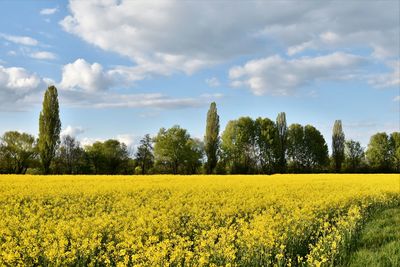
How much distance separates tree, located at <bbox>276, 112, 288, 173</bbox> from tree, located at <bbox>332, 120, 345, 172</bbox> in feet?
39.3

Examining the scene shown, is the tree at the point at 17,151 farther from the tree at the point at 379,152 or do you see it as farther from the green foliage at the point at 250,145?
the tree at the point at 379,152

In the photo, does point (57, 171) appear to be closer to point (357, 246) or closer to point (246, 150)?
point (246, 150)

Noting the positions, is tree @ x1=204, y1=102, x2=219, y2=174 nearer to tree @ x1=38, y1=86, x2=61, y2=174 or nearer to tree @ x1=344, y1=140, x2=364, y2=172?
tree @ x1=38, y1=86, x2=61, y2=174

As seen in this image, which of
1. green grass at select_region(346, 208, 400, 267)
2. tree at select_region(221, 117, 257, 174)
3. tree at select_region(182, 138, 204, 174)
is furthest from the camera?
tree at select_region(182, 138, 204, 174)

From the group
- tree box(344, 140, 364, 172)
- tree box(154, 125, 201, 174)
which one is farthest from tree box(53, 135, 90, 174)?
tree box(344, 140, 364, 172)

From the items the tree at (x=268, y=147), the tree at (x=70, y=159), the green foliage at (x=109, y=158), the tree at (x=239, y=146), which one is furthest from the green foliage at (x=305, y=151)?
the tree at (x=70, y=159)

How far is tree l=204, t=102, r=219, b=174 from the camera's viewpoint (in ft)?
207

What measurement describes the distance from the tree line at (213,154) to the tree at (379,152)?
252 mm

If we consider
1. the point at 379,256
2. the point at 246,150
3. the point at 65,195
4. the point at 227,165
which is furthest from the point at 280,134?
the point at 379,256

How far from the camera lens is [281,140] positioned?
7800cm

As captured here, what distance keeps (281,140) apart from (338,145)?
14093 millimetres

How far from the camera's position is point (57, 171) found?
7106cm

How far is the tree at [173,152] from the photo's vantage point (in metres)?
74.8

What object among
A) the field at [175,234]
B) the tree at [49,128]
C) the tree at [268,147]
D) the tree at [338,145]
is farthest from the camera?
the tree at [338,145]
